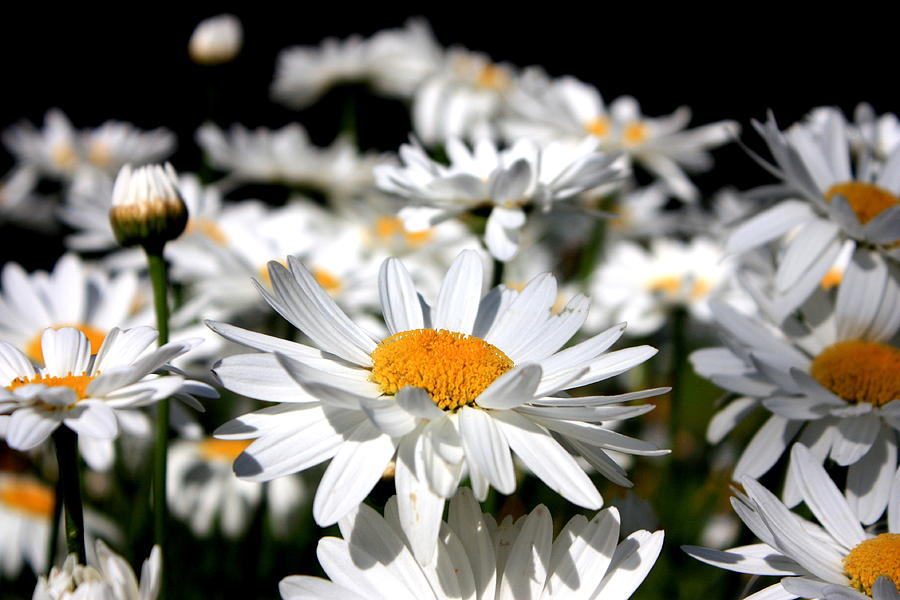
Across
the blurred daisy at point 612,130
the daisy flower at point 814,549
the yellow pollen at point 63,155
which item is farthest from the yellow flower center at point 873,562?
the yellow pollen at point 63,155

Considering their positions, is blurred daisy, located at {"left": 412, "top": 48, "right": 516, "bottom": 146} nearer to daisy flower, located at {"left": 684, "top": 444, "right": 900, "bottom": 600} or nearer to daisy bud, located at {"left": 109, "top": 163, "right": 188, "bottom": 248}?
daisy bud, located at {"left": 109, "top": 163, "right": 188, "bottom": 248}

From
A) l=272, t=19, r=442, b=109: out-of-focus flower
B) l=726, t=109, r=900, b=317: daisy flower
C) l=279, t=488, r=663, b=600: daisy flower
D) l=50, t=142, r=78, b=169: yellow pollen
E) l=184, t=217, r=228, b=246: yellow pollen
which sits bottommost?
l=279, t=488, r=663, b=600: daisy flower

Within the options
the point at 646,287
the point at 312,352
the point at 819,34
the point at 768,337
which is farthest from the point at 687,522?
the point at 819,34

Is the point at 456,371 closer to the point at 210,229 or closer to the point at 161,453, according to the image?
the point at 161,453

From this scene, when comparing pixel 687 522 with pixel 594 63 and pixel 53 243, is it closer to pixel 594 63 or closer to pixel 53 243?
pixel 53 243

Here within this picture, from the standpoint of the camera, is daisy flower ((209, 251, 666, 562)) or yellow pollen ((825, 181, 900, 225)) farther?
yellow pollen ((825, 181, 900, 225))

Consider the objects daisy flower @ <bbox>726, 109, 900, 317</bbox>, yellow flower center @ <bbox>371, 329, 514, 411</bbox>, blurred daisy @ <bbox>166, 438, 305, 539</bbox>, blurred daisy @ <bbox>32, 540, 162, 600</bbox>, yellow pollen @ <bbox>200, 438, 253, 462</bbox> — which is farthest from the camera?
yellow pollen @ <bbox>200, 438, 253, 462</bbox>

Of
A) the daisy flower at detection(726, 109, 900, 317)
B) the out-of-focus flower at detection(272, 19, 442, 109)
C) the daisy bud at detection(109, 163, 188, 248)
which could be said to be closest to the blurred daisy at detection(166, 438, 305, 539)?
the daisy bud at detection(109, 163, 188, 248)
